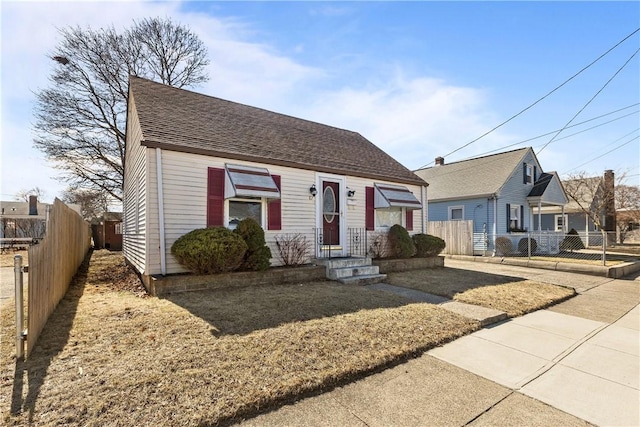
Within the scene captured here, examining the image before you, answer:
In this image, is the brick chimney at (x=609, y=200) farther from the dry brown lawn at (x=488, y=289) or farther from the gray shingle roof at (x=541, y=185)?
the dry brown lawn at (x=488, y=289)

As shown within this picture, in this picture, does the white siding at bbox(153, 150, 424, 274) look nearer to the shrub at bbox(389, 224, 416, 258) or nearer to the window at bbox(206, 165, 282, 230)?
the window at bbox(206, 165, 282, 230)

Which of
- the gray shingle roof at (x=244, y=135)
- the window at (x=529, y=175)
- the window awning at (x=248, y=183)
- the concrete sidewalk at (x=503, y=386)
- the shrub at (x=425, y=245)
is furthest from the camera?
the window at (x=529, y=175)

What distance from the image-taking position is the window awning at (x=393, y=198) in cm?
1027

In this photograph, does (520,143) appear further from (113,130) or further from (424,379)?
(113,130)

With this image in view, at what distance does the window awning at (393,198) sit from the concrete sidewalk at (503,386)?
19.3ft

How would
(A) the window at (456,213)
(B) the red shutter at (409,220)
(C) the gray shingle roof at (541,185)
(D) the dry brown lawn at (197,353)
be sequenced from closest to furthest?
(D) the dry brown lawn at (197,353) < (B) the red shutter at (409,220) < (C) the gray shingle roof at (541,185) < (A) the window at (456,213)

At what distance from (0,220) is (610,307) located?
87.2ft

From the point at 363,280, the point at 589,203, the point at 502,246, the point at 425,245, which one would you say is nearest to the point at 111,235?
the point at 363,280

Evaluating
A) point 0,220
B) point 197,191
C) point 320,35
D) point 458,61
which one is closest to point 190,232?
point 197,191

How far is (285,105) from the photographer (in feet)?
44.2

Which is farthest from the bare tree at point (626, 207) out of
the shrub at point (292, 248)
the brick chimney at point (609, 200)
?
the shrub at point (292, 248)

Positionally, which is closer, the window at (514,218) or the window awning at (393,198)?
the window awning at (393,198)

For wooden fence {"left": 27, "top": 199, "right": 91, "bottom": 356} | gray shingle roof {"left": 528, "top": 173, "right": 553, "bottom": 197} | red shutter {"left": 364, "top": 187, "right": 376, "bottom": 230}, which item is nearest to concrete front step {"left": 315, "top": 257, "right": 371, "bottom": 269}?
red shutter {"left": 364, "top": 187, "right": 376, "bottom": 230}

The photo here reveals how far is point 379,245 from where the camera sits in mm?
10344
